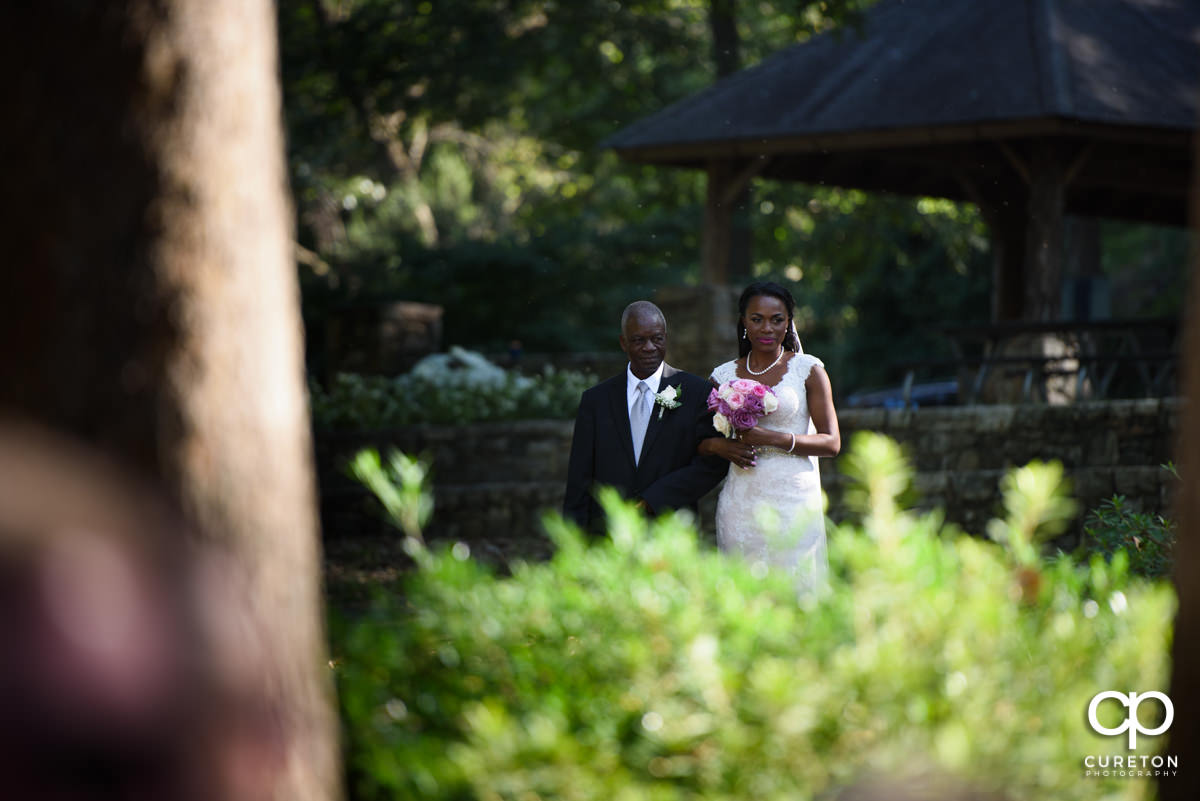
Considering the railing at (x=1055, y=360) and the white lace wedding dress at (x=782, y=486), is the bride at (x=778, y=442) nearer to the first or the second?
the white lace wedding dress at (x=782, y=486)

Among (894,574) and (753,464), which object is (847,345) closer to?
(753,464)

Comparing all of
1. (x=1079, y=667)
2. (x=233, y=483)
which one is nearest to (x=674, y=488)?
(x=1079, y=667)

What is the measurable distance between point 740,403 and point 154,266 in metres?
3.31

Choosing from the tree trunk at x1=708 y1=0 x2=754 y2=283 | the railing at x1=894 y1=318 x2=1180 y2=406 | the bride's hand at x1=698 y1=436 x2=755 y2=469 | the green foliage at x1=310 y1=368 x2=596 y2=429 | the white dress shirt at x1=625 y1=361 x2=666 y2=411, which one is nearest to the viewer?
the bride's hand at x1=698 y1=436 x2=755 y2=469

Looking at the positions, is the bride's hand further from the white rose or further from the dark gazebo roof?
the dark gazebo roof

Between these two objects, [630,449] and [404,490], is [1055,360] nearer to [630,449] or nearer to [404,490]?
[630,449]

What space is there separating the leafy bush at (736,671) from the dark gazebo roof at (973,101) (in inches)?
375

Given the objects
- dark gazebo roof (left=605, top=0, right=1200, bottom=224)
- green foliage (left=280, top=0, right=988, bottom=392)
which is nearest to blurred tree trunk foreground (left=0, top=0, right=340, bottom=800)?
dark gazebo roof (left=605, top=0, right=1200, bottom=224)

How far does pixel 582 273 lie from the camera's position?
2352 centimetres

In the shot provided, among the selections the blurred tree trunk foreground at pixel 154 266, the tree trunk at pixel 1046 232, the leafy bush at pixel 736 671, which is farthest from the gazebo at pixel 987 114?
the blurred tree trunk foreground at pixel 154 266

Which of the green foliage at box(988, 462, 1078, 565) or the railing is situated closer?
the green foliage at box(988, 462, 1078, 565)

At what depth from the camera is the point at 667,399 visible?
18.9 ft

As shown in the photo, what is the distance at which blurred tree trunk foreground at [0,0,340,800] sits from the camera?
2555 millimetres

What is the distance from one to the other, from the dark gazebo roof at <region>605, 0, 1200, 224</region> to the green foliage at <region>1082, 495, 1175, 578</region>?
659cm
